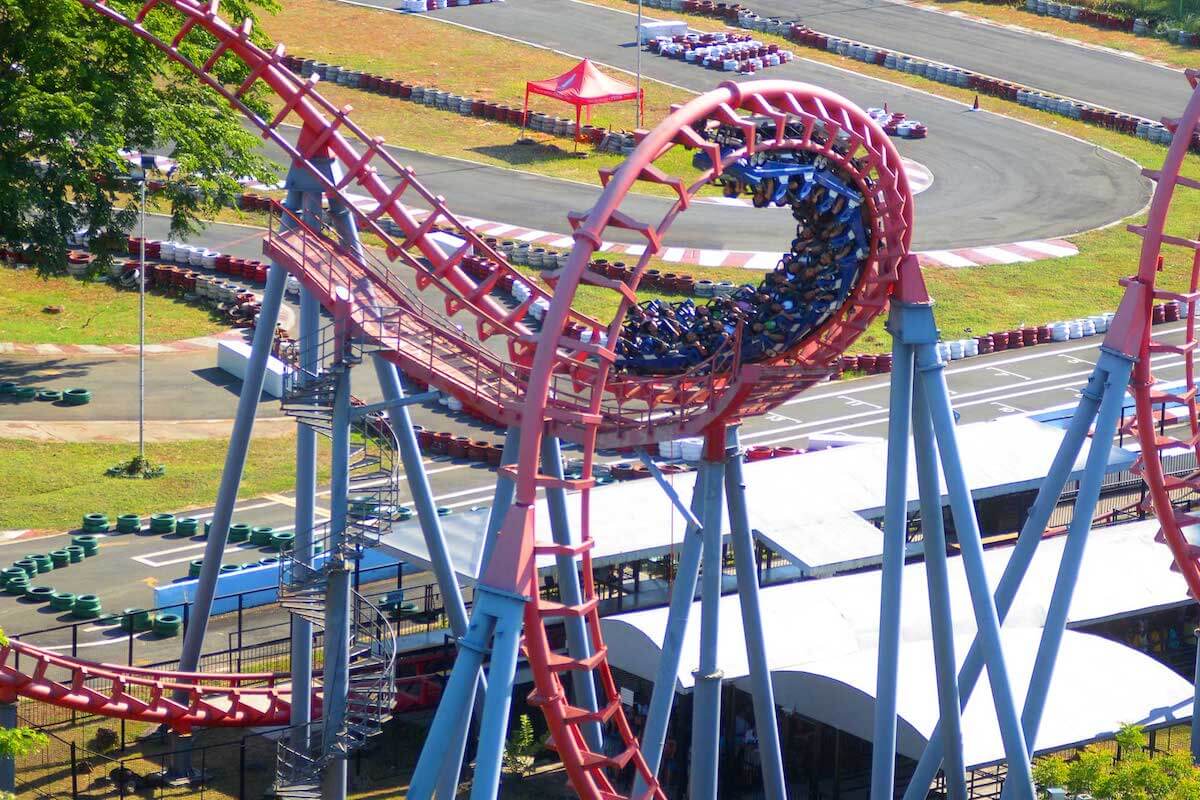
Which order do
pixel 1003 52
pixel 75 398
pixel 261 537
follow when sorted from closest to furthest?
pixel 261 537 < pixel 75 398 < pixel 1003 52

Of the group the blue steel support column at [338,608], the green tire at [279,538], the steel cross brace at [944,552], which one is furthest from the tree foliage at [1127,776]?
the green tire at [279,538]

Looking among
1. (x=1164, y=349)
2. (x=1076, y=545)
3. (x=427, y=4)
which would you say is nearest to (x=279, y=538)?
(x=1076, y=545)

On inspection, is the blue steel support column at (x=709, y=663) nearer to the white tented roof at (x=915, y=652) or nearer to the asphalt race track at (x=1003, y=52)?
the white tented roof at (x=915, y=652)

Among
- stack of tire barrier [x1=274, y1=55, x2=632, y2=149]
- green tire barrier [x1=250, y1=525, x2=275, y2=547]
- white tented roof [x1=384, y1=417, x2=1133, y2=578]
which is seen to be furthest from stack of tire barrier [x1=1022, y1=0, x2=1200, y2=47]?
green tire barrier [x1=250, y1=525, x2=275, y2=547]

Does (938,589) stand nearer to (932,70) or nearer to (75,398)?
(75,398)

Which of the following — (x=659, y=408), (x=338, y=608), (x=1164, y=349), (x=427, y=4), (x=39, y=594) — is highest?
(x=427, y=4)

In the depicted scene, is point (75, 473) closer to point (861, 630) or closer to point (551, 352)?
point (861, 630)

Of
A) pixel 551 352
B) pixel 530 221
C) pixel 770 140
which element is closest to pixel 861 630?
pixel 770 140
